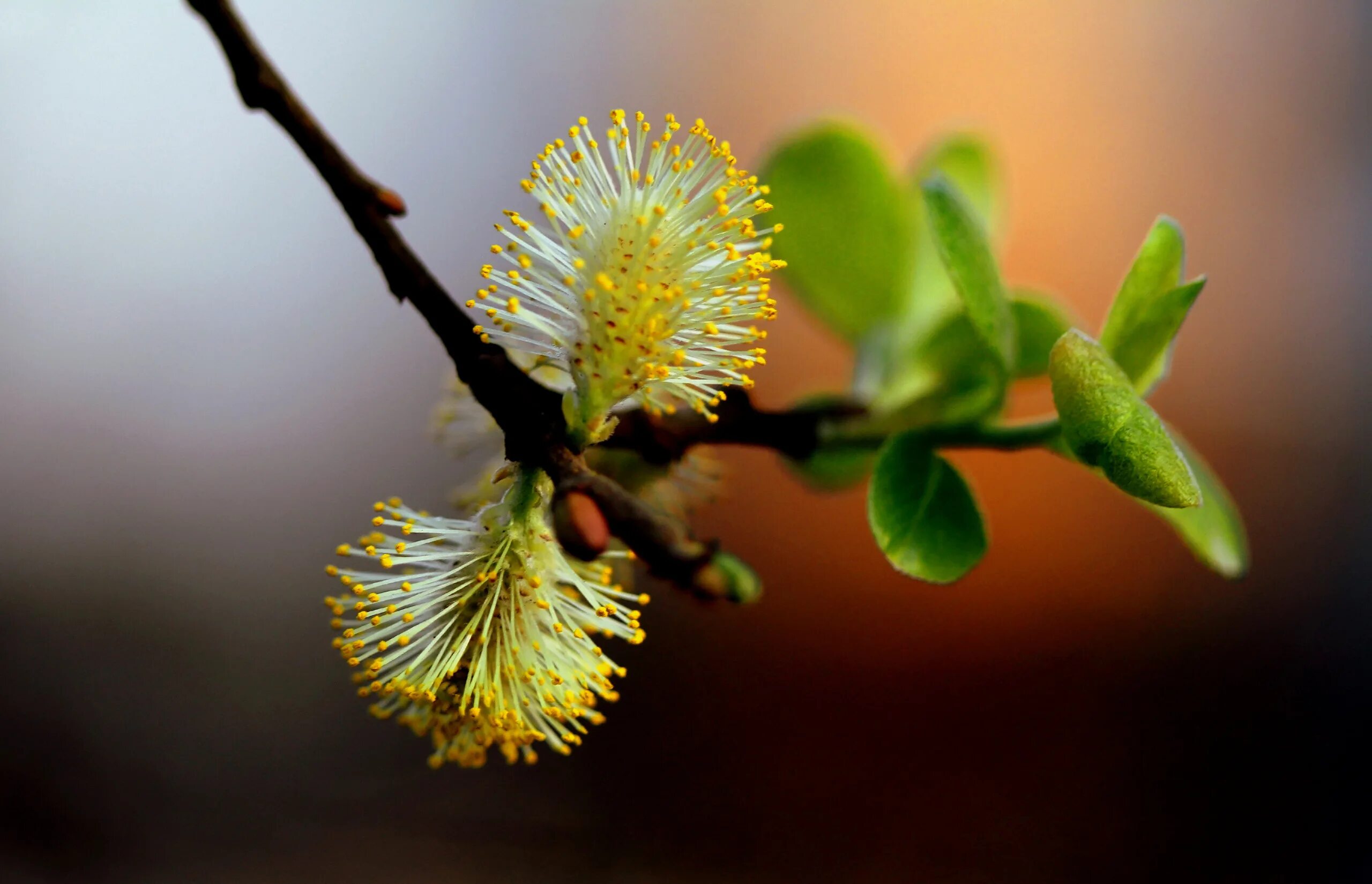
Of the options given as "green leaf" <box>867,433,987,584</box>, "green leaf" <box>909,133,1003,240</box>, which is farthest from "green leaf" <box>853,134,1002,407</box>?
"green leaf" <box>867,433,987,584</box>

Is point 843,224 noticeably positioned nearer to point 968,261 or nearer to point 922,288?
point 922,288

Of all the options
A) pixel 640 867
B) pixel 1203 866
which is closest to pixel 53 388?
pixel 640 867

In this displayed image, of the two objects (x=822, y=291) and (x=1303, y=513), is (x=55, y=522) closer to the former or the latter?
(x=822, y=291)

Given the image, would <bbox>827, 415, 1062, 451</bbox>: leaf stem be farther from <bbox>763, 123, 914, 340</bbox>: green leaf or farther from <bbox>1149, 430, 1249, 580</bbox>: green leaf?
<bbox>763, 123, 914, 340</bbox>: green leaf

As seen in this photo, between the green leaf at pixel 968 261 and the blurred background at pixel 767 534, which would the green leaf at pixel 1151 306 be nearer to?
the green leaf at pixel 968 261

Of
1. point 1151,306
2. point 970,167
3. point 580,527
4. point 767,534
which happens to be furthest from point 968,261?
point 767,534

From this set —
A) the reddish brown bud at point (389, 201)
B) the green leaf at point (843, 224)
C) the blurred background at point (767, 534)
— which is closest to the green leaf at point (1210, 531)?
the green leaf at point (843, 224)

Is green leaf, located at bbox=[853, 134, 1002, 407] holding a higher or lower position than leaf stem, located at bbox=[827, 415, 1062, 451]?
higher
